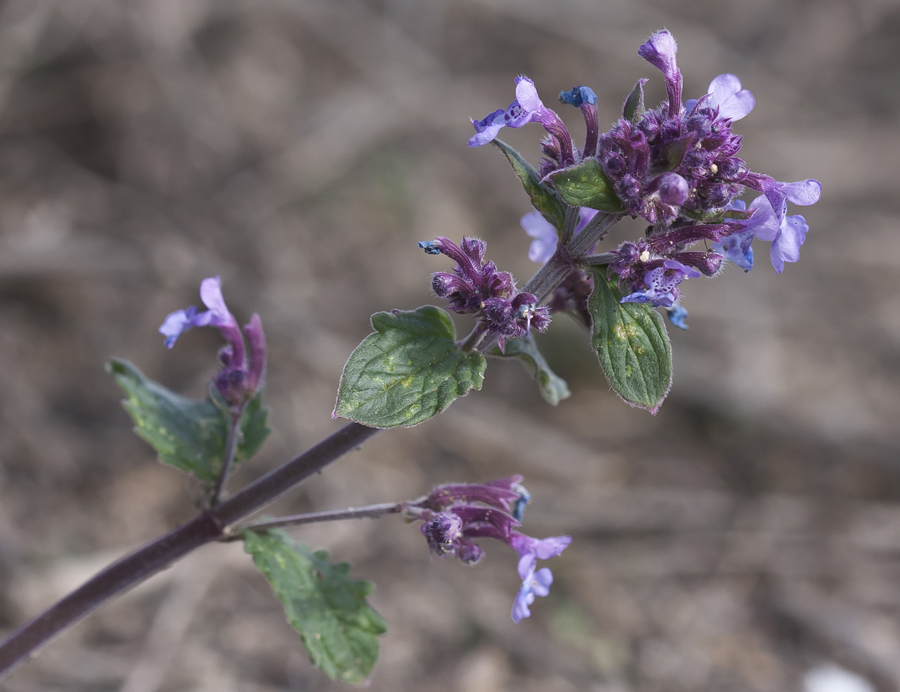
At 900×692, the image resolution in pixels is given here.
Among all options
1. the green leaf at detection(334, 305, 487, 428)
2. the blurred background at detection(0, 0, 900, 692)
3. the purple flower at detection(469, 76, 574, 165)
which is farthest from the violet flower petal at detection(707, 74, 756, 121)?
the blurred background at detection(0, 0, 900, 692)

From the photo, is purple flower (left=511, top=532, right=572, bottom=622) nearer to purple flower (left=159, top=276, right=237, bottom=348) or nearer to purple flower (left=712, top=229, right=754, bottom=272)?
purple flower (left=712, top=229, right=754, bottom=272)

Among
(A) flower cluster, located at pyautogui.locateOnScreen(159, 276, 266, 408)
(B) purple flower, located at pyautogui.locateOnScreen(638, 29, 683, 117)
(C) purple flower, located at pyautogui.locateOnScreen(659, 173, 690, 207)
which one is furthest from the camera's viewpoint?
(A) flower cluster, located at pyautogui.locateOnScreen(159, 276, 266, 408)

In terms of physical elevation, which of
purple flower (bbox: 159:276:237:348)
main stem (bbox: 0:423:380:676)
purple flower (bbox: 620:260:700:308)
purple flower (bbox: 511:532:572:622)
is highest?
purple flower (bbox: 620:260:700:308)

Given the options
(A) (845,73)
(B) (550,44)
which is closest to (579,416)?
(B) (550,44)

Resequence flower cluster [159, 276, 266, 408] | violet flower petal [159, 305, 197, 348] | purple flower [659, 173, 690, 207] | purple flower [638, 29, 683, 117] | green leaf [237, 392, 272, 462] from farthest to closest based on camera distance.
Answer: green leaf [237, 392, 272, 462]
flower cluster [159, 276, 266, 408]
violet flower petal [159, 305, 197, 348]
purple flower [638, 29, 683, 117]
purple flower [659, 173, 690, 207]

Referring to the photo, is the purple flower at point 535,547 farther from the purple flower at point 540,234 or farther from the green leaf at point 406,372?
the purple flower at point 540,234

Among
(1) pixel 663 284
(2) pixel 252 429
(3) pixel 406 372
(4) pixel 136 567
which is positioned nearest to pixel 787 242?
(1) pixel 663 284
